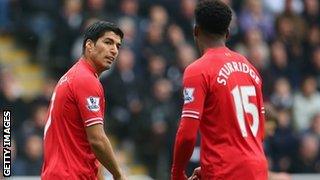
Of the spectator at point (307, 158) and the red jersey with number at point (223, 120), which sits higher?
the red jersey with number at point (223, 120)

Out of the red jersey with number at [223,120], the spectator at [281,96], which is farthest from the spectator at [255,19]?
the red jersey with number at [223,120]

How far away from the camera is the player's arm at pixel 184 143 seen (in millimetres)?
6367

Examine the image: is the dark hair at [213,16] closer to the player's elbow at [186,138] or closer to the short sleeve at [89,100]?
the player's elbow at [186,138]

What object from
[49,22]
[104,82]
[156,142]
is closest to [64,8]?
[49,22]

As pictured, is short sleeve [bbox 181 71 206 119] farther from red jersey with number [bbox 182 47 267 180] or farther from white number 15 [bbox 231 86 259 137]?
white number 15 [bbox 231 86 259 137]

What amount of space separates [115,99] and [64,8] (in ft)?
5.62

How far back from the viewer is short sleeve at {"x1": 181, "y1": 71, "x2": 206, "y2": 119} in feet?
20.9

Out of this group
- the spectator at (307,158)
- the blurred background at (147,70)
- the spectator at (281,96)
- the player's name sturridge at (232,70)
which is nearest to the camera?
the player's name sturridge at (232,70)

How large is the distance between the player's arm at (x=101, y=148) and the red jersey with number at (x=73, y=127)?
58mm

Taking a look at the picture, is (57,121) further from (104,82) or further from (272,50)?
(272,50)

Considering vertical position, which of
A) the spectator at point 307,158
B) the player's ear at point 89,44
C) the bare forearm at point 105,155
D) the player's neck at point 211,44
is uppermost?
the player's neck at point 211,44

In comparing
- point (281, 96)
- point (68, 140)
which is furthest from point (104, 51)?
point (281, 96)

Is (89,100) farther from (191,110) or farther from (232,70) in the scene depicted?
(232,70)

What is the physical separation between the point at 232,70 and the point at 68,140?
4.16ft
